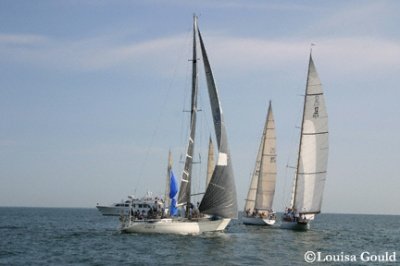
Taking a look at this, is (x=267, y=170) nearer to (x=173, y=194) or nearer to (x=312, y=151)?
(x=312, y=151)

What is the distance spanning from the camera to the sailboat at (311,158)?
65.5 meters

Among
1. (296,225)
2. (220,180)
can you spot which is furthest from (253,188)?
(220,180)

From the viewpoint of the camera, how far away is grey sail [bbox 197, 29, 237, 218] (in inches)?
2002

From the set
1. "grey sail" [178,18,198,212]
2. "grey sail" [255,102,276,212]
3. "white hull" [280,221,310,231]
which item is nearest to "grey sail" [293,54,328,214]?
"white hull" [280,221,310,231]

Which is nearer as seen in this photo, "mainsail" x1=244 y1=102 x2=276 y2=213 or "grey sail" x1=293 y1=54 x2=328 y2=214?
"grey sail" x1=293 y1=54 x2=328 y2=214

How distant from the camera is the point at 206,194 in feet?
167

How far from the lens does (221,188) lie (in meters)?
50.9

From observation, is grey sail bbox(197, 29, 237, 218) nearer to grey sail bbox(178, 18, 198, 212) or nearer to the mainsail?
grey sail bbox(178, 18, 198, 212)

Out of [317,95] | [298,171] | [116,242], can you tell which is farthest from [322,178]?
[116,242]

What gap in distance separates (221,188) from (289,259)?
38.0 feet

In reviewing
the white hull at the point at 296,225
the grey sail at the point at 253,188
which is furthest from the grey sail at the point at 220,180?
the grey sail at the point at 253,188

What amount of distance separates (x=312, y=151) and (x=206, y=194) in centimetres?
1919

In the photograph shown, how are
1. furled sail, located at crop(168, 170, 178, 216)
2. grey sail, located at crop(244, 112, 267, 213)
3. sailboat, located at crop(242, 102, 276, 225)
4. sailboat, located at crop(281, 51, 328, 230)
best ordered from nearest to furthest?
furled sail, located at crop(168, 170, 178, 216), sailboat, located at crop(281, 51, 328, 230), sailboat, located at crop(242, 102, 276, 225), grey sail, located at crop(244, 112, 267, 213)

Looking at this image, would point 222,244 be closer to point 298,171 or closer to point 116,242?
point 116,242
